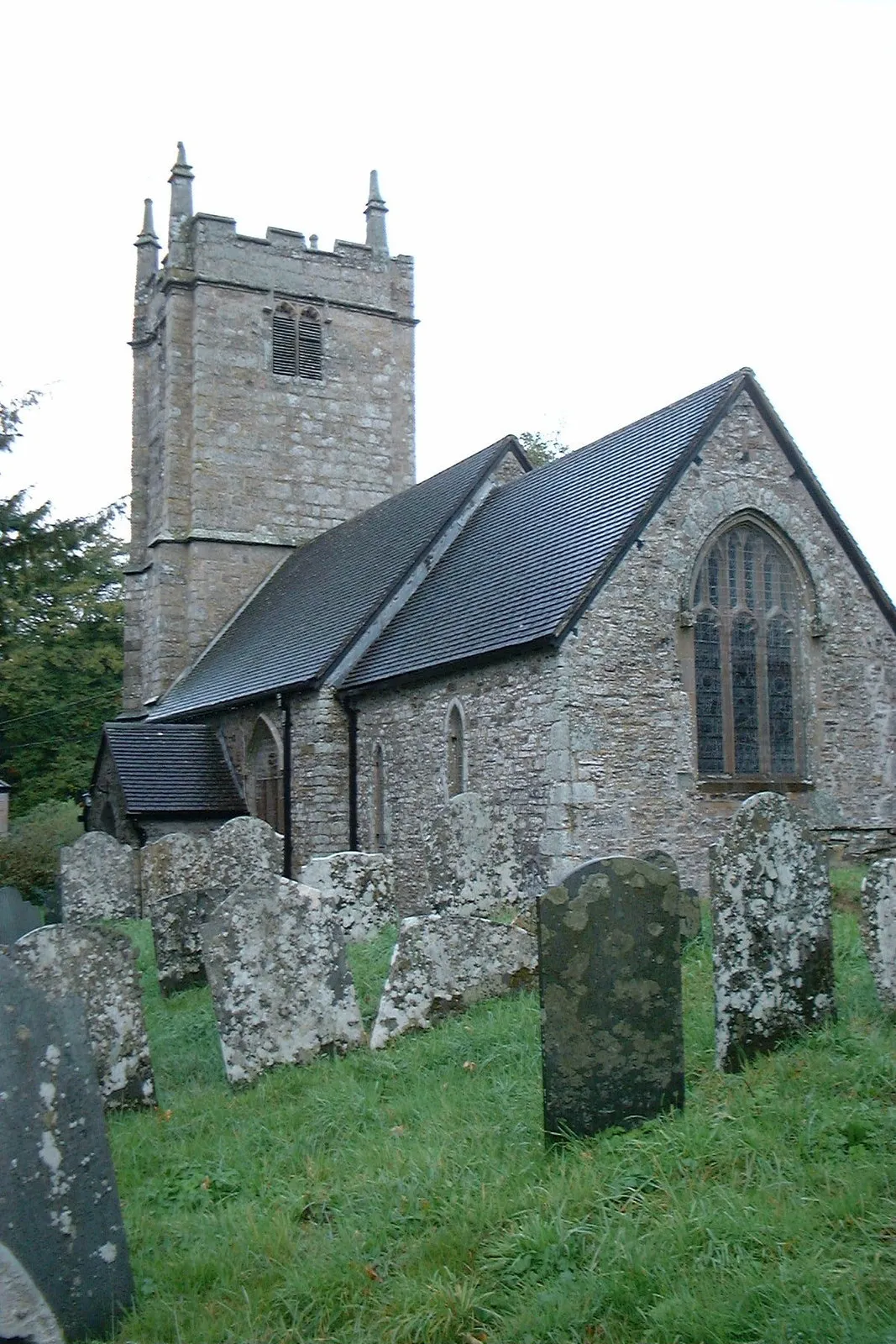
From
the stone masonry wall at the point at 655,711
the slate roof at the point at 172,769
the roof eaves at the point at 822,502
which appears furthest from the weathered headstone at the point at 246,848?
the roof eaves at the point at 822,502

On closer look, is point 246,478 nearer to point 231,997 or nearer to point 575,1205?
point 231,997

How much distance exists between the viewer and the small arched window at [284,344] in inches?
1085

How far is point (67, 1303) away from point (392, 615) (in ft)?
48.9

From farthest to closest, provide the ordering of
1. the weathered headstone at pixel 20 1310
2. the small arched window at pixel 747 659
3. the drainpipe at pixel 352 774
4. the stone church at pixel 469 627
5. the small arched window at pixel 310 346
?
the small arched window at pixel 310 346, the drainpipe at pixel 352 774, the small arched window at pixel 747 659, the stone church at pixel 469 627, the weathered headstone at pixel 20 1310

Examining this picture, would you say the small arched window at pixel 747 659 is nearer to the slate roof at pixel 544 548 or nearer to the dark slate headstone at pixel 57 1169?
the slate roof at pixel 544 548

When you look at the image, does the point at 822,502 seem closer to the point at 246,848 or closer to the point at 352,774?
the point at 352,774

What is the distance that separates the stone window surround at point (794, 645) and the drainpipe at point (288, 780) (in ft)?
22.8

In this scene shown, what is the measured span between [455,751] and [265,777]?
604 centimetres

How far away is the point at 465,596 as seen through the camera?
1720 cm

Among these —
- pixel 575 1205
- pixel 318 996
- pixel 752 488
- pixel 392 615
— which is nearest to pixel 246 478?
pixel 392 615

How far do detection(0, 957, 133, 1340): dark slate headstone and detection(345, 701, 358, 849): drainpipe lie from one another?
1322 cm

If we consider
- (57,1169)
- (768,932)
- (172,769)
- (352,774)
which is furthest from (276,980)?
(172,769)

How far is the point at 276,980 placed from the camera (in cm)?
757

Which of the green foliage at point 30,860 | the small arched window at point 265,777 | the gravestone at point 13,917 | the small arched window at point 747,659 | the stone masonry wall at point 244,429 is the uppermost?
the stone masonry wall at point 244,429
